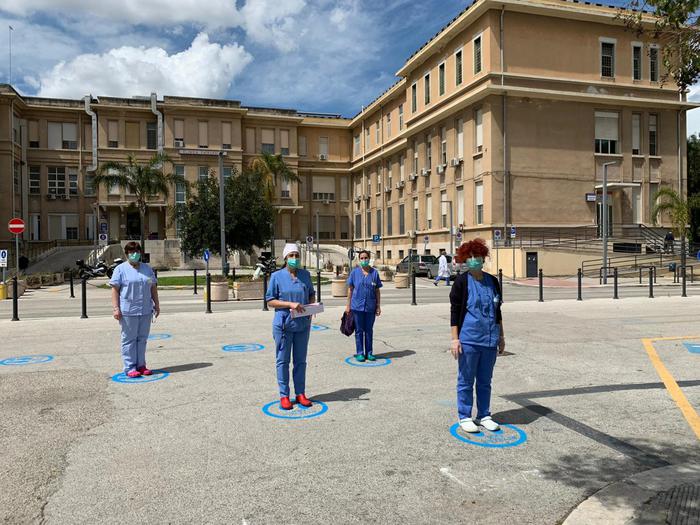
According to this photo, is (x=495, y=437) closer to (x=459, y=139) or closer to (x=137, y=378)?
(x=137, y=378)

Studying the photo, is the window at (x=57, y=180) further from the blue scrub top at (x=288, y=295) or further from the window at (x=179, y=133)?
the blue scrub top at (x=288, y=295)

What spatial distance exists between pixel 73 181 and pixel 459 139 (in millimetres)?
38039

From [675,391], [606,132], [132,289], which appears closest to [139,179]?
[606,132]

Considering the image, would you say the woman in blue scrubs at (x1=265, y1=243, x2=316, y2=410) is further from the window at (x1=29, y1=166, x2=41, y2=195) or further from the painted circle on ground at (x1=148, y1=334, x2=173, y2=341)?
the window at (x1=29, y1=166, x2=41, y2=195)

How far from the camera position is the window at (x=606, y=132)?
129 ft

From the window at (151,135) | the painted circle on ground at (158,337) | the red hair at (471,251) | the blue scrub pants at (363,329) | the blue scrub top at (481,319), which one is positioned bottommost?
the painted circle on ground at (158,337)

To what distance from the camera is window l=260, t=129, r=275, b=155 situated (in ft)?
196

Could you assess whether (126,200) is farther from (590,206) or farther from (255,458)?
(255,458)

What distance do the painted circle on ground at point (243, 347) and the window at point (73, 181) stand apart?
2068 inches

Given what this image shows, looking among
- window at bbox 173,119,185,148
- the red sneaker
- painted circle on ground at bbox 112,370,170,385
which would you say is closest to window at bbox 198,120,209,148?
window at bbox 173,119,185,148

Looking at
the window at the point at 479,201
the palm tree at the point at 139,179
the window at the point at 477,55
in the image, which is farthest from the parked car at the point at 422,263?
the palm tree at the point at 139,179

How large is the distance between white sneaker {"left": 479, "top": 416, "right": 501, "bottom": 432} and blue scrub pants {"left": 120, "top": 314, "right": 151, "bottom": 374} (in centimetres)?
435

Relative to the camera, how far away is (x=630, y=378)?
696 cm

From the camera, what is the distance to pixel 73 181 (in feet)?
180
